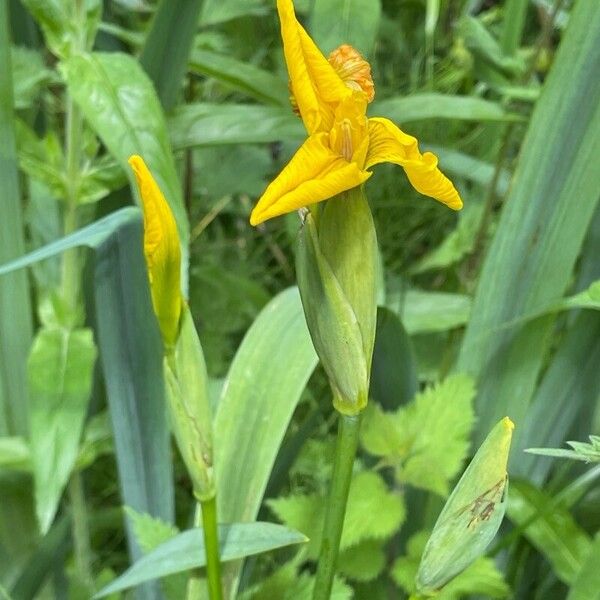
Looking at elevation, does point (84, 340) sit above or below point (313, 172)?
below

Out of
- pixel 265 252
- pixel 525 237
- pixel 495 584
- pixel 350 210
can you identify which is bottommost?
pixel 265 252

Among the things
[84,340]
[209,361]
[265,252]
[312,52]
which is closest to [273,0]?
[265,252]

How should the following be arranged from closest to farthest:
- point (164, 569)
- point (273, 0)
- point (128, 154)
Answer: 1. point (164, 569)
2. point (128, 154)
3. point (273, 0)

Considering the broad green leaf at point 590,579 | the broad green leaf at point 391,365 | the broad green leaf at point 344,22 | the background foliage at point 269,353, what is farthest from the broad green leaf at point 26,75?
the broad green leaf at point 590,579

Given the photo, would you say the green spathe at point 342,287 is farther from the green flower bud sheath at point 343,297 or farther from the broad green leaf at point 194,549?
the broad green leaf at point 194,549

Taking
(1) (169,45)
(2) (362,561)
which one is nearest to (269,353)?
(2) (362,561)

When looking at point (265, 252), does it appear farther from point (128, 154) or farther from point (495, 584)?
point (495, 584)

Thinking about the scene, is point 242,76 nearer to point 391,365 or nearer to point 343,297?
point 391,365
